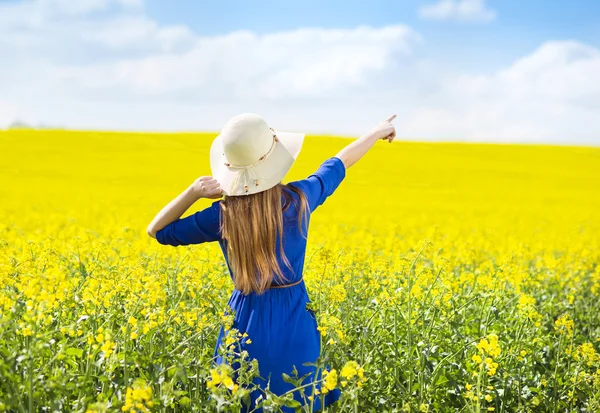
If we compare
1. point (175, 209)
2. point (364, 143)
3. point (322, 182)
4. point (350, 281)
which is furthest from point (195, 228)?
point (350, 281)

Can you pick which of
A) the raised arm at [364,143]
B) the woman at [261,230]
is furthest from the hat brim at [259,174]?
the raised arm at [364,143]

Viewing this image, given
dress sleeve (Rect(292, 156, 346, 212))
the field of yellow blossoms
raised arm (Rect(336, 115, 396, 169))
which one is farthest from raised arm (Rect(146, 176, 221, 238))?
raised arm (Rect(336, 115, 396, 169))

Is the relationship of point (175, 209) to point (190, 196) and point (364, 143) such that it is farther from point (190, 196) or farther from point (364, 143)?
point (364, 143)

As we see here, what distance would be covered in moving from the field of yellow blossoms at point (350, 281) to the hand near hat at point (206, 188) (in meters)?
0.47

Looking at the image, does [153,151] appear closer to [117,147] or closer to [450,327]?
[117,147]

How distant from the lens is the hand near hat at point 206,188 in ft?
9.61

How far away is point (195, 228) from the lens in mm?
3055

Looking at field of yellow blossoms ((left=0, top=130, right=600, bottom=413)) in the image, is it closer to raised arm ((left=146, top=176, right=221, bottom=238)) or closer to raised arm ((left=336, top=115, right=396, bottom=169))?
raised arm ((left=146, top=176, right=221, bottom=238))

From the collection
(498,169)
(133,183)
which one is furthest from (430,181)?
(133,183)

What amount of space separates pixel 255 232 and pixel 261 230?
3 cm

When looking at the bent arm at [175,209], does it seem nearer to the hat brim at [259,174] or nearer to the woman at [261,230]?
the woman at [261,230]

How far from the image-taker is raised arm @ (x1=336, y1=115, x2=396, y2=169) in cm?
361

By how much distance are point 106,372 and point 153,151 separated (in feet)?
76.1

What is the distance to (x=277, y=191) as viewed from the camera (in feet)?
10.0
